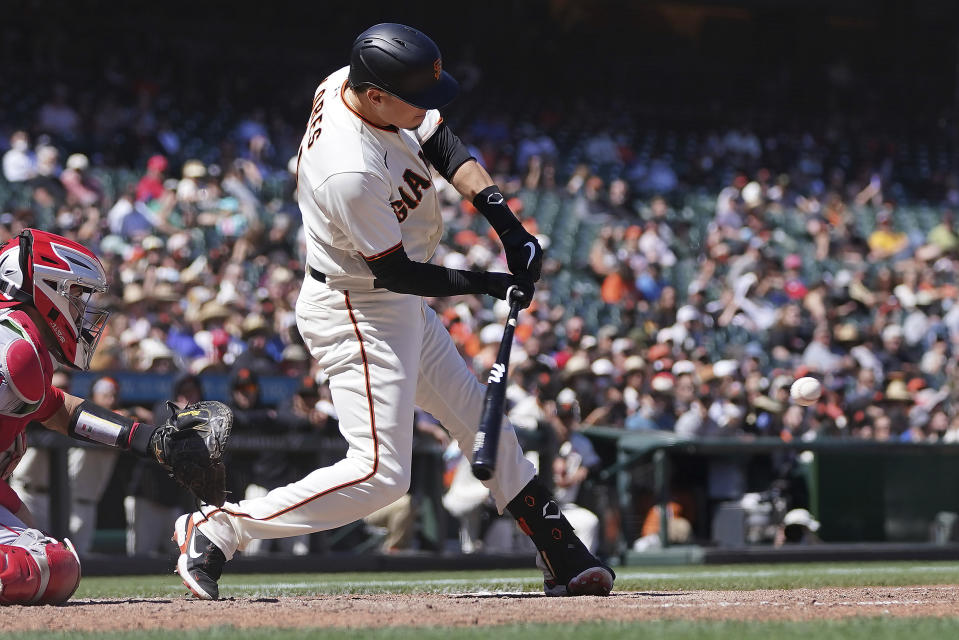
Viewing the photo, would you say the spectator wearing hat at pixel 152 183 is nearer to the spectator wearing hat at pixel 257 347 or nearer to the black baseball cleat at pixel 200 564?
the spectator wearing hat at pixel 257 347

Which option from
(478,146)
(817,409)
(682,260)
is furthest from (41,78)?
(817,409)

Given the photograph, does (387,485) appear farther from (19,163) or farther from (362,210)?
(19,163)

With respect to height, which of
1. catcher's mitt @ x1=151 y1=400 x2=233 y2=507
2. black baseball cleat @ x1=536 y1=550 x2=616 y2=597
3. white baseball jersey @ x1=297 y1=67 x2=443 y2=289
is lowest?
black baseball cleat @ x1=536 y1=550 x2=616 y2=597

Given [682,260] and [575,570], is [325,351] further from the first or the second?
[682,260]

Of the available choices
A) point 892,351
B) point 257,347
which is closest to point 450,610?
point 257,347

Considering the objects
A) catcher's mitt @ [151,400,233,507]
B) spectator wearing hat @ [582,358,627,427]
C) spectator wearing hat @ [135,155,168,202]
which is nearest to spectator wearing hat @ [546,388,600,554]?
spectator wearing hat @ [582,358,627,427]

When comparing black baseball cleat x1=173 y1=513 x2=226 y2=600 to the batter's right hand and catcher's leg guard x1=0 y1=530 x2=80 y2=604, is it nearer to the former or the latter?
catcher's leg guard x1=0 y1=530 x2=80 y2=604

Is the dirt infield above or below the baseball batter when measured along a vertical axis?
Result: below
